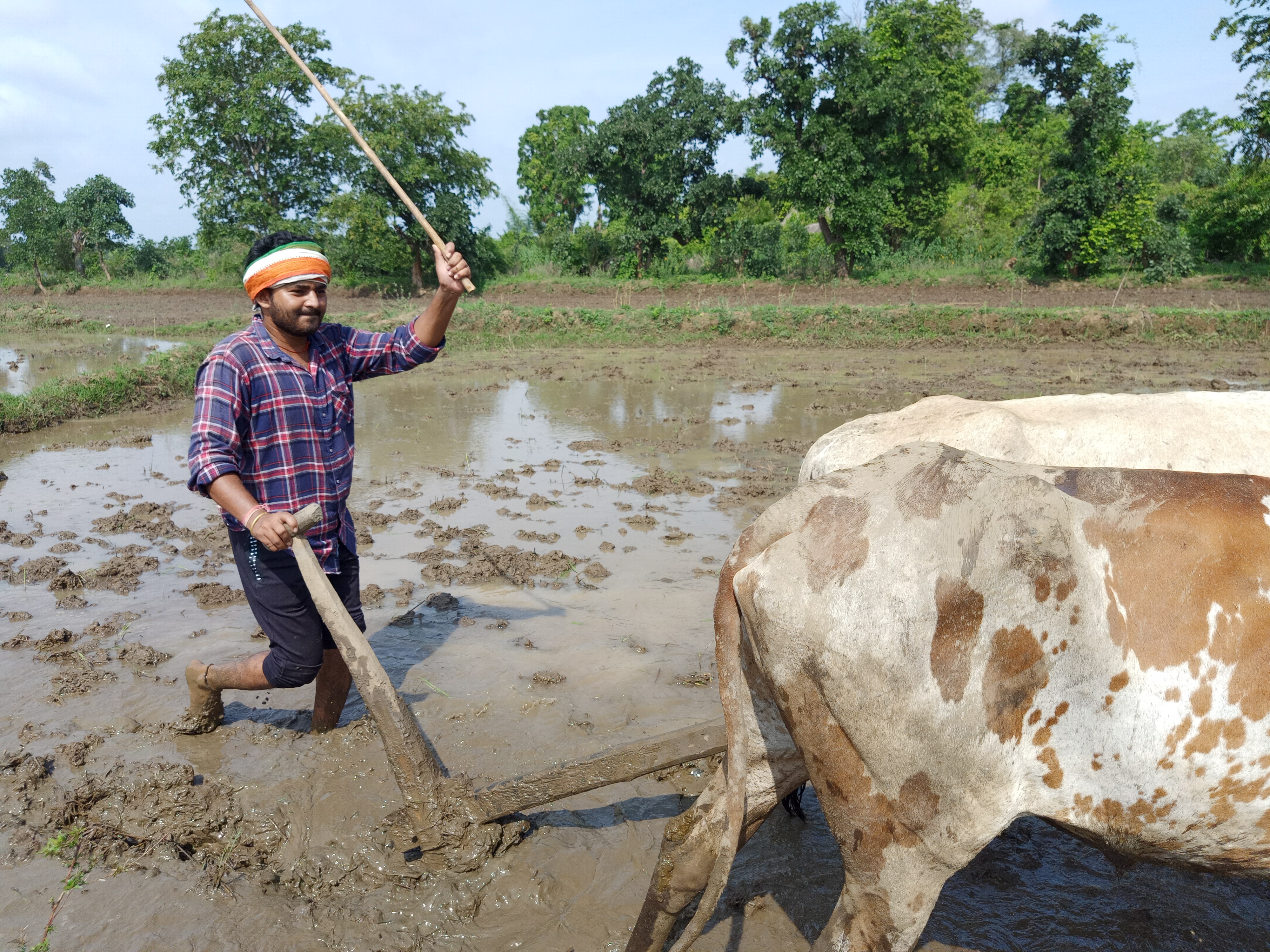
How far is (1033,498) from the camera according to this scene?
2176mm

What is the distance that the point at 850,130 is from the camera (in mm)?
26891

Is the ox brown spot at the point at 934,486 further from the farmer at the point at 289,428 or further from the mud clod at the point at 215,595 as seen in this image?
the mud clod at the point at 215,595

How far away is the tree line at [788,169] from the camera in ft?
80.3

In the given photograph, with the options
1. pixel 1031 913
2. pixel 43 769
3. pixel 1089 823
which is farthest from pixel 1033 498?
pixel 43 769

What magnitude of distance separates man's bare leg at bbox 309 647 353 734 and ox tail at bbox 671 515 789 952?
2.07 metres

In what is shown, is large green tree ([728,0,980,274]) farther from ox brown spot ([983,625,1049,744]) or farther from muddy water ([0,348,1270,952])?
ox brown spot ([983,625,1049,744])

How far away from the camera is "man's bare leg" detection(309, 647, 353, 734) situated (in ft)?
12.6

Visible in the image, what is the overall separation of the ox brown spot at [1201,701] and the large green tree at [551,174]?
3763 cm

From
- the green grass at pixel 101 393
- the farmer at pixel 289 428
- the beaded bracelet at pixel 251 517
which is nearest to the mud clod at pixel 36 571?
the farmer at pixel 289 428

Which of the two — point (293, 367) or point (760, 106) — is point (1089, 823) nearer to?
point (293, 367)

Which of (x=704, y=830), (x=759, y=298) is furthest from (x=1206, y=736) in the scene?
(x=759, y=298)

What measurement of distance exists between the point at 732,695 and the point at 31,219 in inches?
1917

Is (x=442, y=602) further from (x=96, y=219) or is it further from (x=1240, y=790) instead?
(x=96, y=219)

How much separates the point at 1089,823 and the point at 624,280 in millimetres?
27982
